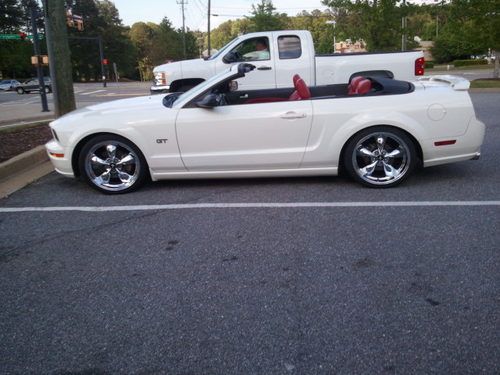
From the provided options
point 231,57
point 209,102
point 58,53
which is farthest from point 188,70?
point 209,102

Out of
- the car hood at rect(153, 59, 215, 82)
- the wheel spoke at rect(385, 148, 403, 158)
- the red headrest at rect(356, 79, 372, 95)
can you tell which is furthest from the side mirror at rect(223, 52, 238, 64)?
the wheel spoke at rect(385, 148, 403, 158)

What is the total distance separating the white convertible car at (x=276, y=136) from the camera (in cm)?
505

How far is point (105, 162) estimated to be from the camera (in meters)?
5.28

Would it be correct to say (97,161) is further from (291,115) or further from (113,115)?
(291,115)

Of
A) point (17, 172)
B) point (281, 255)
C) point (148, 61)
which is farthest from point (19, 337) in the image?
point (148, 61)

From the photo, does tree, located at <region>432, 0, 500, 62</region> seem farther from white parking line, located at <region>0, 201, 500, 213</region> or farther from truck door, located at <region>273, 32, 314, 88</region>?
white parking line, located at <region>0, 201, 500, 213</region>

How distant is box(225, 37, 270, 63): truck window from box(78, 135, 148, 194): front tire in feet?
18.7

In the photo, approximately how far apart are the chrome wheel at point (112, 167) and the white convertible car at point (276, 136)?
0.01m

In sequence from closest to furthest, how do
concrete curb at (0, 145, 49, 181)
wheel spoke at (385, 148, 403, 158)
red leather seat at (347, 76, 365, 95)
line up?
wheel spoke at (385, 148, 403, 158)
red leather seat at (347, 76, 365, 95)
concrete curb at (0, 145, 49, 181)

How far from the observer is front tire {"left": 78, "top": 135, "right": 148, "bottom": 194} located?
5219mm

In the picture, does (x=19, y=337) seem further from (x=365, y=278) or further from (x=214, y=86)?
(x=214, y=86)

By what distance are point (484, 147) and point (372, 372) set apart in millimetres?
5784

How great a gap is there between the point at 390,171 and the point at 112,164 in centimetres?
303

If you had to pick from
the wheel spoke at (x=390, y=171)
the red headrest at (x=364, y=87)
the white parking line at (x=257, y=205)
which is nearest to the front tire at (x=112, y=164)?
the white parking line at (x=257, y=205)
